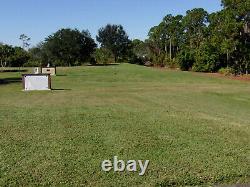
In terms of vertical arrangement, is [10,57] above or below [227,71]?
above

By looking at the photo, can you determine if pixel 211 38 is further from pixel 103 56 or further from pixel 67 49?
pixel 103 56

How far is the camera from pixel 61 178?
596 cm

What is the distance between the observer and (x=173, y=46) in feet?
254

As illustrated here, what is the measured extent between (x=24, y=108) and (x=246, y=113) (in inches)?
275

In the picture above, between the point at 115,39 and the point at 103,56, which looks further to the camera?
the point at 115,39

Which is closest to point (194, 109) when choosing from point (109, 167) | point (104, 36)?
point (109, 167)

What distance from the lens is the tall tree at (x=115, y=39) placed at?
9119 cm

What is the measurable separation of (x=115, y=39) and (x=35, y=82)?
2896 inches

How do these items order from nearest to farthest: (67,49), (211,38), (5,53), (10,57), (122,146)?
1. (122,146)
2. (211,38)
3. (5,53)
4. (10,57)
5. (67,49)

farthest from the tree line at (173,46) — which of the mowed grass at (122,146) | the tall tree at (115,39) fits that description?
the mowed grass at (122,146)

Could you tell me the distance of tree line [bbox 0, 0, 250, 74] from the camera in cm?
4169

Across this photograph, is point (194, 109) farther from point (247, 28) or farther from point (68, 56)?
point (68, 56)

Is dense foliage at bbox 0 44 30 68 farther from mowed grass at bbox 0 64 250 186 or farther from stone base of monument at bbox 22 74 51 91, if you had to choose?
mowed grass at bbox 0 64 250 186

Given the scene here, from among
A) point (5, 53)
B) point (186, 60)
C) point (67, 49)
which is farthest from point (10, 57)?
point (186, 60)
